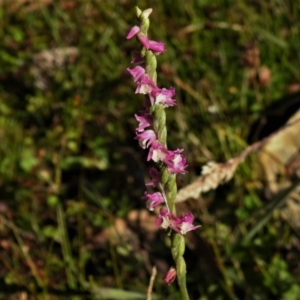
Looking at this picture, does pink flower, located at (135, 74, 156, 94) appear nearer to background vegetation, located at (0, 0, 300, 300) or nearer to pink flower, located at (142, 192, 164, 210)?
pink flower, located at (142, 192, 164, 210)

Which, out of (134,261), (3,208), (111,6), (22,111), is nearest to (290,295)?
(134,261)

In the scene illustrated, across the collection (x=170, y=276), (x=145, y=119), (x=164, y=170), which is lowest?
(x=170, y=276)

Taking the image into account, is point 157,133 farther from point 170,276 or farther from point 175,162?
point 170,276

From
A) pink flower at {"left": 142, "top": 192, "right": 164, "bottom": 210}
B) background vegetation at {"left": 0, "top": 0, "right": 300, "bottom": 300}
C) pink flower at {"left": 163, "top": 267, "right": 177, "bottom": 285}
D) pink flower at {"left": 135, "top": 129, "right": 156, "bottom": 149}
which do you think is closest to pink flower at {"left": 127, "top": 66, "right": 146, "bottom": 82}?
pink flower at {"left": 135, "top": 129, "right": 156, "bottom": 149}

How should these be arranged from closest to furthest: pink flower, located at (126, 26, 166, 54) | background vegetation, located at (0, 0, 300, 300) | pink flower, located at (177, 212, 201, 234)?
pink flower, located at (126, 26, 166, 54) < pink flower, located at (177, 212, 201, 234) < background vegetation, located at (0, 0, 300, 300)

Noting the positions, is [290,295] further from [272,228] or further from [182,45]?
[182,45]

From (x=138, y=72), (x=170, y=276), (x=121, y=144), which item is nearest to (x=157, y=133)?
(x=138, y=72)
